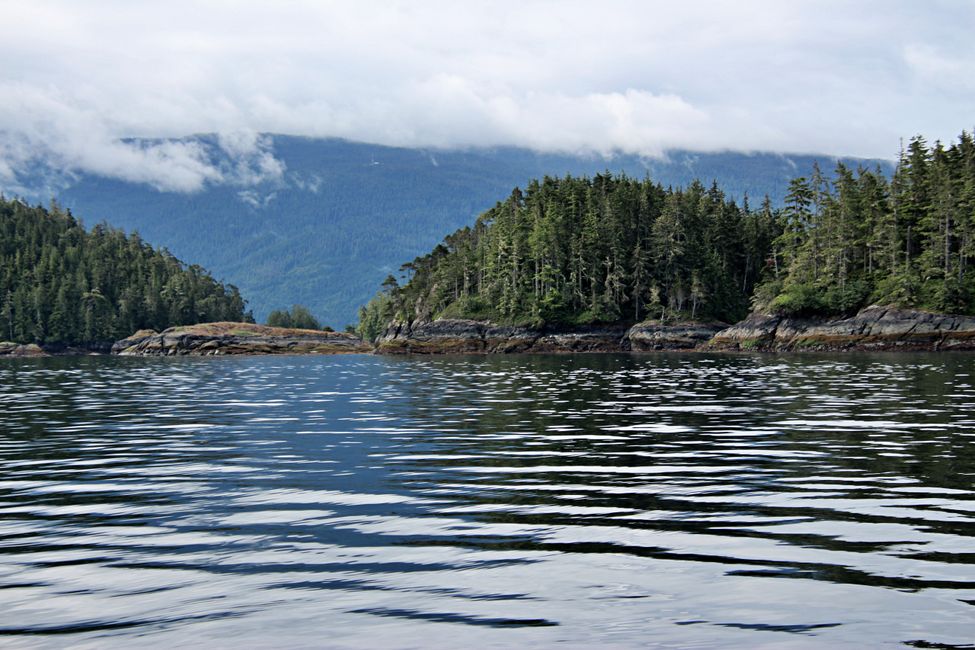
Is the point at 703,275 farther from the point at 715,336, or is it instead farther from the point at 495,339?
the point at 495,339

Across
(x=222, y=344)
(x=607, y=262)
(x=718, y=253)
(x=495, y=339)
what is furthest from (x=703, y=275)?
(x=222, y=344)

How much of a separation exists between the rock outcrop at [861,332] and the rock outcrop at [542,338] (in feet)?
40.4

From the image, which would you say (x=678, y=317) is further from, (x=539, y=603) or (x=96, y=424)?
(x=539, y=603)

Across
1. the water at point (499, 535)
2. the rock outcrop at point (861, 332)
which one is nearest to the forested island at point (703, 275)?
the rock outcrop at point (861, 332)

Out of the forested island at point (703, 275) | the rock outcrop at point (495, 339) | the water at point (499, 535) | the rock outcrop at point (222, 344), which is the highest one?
the forested island at point (703, 275)

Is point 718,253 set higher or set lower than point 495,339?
higher

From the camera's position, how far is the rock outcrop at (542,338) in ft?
478

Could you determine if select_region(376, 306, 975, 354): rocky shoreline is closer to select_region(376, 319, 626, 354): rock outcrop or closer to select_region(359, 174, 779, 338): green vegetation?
select_region(376, 319, 626, 354): rock outcrop

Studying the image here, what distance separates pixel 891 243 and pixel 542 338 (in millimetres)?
60607

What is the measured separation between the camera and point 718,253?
177250 millimetres

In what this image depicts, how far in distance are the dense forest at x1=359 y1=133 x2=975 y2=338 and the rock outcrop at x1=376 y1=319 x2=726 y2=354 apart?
3203mm

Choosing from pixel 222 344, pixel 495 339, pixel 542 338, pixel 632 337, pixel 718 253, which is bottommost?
pixel 222 344

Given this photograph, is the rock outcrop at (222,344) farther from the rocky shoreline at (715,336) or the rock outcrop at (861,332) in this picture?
the rock outcrop at (861,332)

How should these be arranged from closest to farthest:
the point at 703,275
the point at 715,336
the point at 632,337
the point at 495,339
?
the point at 715,336 → the point at 632,337 → the point at 495,339 → the point at 703,275
